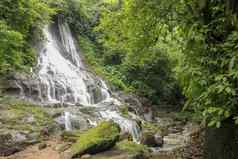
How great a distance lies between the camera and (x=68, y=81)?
1808 centimetres

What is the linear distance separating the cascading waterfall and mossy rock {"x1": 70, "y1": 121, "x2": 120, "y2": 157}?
2.80 metres

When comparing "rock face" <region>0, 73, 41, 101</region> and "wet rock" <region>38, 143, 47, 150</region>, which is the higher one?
"rock face" <region>0, 73, 41, 101</region>

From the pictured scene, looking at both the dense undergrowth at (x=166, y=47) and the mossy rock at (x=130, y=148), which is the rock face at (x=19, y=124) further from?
the mossy rock at (x=130, y=148)

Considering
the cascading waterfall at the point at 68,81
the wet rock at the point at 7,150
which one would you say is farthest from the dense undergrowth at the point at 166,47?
the wet rock at the point at 7,150

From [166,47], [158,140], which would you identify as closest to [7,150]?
[158,140]

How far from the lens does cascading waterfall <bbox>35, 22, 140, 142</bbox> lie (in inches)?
613

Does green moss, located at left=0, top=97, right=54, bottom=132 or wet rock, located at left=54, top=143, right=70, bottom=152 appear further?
green moss, located at left=0, top=97, right=54, bottom=132

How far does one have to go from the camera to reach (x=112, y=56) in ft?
80.4

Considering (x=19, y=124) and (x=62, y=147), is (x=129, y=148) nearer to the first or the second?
(x=62, y=147)

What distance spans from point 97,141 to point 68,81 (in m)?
8.25

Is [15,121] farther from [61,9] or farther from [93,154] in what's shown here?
[61,9]

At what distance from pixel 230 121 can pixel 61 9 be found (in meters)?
19.5

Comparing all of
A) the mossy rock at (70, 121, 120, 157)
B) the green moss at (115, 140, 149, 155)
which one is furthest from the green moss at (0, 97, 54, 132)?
the green moss at (115, 140, 149, 155)

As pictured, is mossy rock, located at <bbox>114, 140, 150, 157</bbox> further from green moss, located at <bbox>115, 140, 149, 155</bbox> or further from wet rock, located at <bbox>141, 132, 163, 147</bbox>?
wet rock, located at <bbox>141, 132, 163, 147</bbox>
